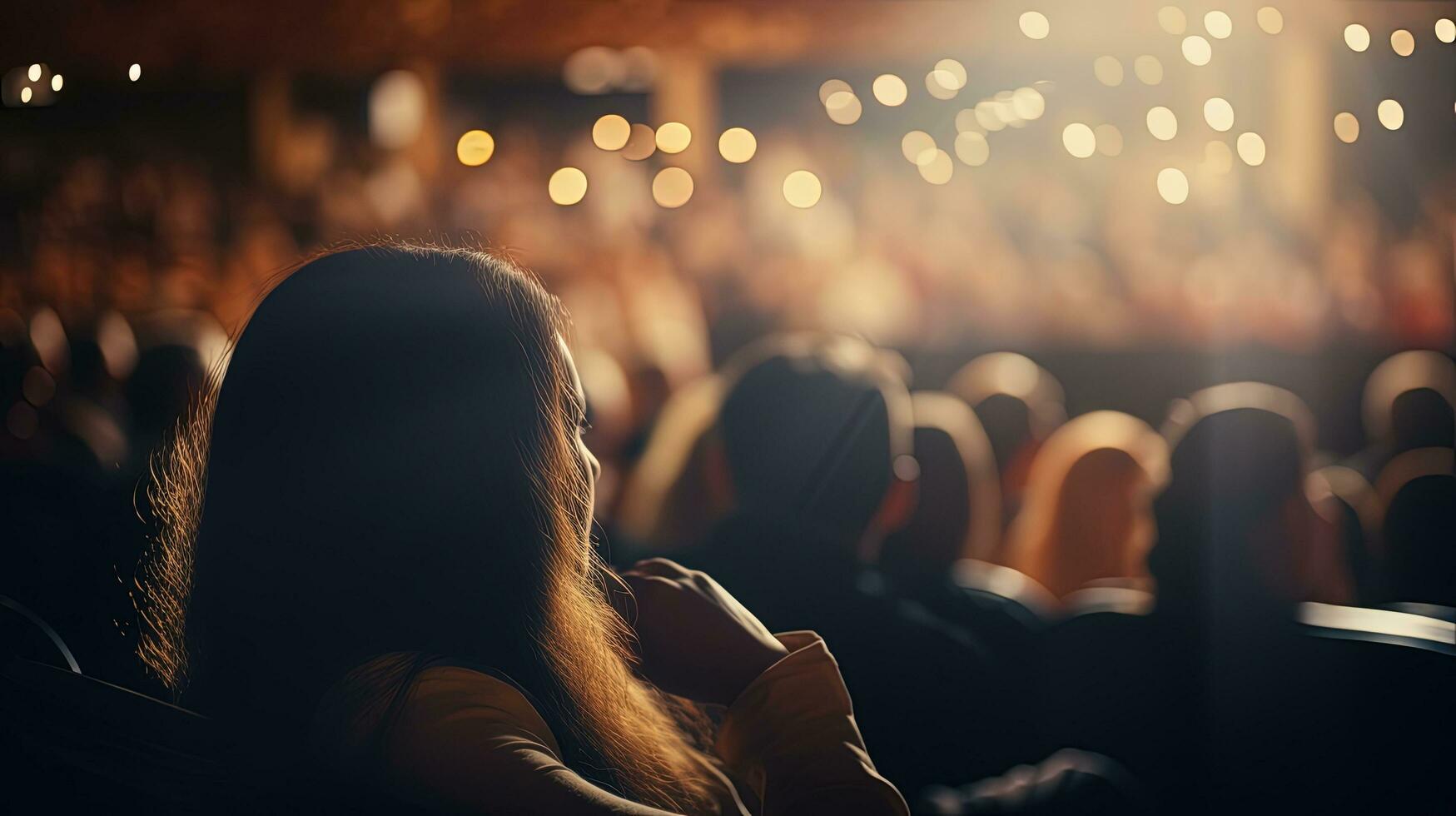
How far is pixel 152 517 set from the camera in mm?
1108

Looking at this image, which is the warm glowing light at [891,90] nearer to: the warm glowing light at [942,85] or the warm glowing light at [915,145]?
the warm glowing light at [915,145]

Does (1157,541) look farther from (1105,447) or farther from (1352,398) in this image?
(1352,398)

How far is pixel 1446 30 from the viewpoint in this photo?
1897 mm

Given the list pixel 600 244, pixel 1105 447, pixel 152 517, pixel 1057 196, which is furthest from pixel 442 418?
pixel 1057 196

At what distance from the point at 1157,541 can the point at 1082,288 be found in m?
4.18

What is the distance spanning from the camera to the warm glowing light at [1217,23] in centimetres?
197

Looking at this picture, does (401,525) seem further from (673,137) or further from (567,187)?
(673,137)

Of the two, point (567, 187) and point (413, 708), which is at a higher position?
point (567, 187)

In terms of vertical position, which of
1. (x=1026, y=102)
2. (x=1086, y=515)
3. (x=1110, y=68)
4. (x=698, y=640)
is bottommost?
(x=1086, y=515)

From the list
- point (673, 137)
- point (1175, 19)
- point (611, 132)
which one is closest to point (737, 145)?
point (673, 137)

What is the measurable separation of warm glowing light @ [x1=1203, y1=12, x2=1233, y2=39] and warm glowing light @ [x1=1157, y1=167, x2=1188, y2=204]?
3252mm

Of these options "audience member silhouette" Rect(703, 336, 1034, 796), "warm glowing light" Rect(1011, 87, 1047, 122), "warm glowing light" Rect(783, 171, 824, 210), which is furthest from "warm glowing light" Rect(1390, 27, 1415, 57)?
"warm glowing light" Rect(783, 171, 824, 210)

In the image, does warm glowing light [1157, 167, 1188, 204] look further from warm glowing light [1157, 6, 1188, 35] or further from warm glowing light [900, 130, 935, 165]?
warm glowing light [1157, 6, 1188, 35]

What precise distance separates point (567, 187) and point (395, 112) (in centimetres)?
126
